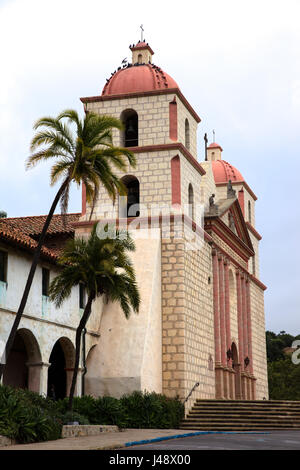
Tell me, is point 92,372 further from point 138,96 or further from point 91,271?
point 138,96

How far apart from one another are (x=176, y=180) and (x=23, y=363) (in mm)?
9050

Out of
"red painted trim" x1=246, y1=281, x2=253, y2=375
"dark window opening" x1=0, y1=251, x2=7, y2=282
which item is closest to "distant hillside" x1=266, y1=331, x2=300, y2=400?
"red painted trim" x1=246, y1=281, x2=253, y2=375

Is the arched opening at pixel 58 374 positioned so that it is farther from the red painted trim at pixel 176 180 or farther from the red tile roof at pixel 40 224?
the red painted trim at pixel 176 180

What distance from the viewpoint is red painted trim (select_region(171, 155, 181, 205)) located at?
29.4 meters

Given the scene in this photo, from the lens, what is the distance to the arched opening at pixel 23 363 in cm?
2347

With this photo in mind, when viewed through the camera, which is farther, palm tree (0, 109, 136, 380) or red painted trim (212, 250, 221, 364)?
red painted trim (212, 250, 221, 364)

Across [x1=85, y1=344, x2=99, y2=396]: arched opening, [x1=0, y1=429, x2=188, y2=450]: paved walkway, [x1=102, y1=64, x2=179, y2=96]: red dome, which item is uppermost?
[x1=102, y1=64, x2=179, y2=96]: red dome

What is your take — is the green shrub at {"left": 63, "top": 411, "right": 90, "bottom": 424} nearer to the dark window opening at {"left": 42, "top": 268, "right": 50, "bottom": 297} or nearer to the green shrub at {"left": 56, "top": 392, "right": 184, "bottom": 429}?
the green shrub at {"left": 56, "top": 392, "right": 184, "bottom": 429}

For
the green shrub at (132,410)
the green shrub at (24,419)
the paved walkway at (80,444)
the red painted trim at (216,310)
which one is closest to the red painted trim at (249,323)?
the red painted trim at (216,310)

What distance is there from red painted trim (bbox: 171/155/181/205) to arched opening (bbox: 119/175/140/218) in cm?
155

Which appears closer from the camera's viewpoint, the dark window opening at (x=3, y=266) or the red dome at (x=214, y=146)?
the dark window opening at (x=3, y=266)

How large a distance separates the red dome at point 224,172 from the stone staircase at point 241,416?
17.0m
